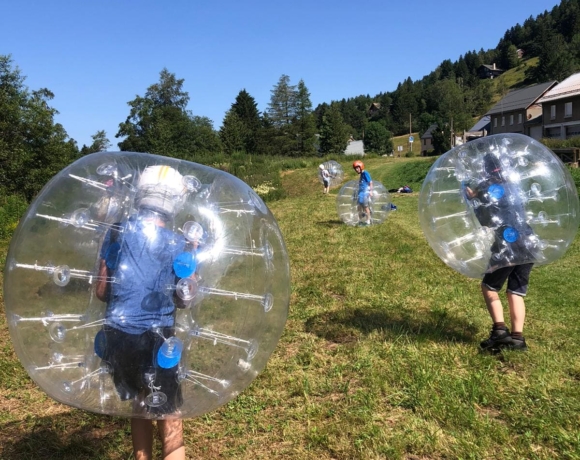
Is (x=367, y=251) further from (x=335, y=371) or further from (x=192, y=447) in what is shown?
(x=192, y=447)

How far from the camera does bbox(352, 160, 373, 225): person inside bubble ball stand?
1058 cm

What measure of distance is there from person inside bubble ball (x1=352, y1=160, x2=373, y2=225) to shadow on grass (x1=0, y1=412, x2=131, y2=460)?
319 inches

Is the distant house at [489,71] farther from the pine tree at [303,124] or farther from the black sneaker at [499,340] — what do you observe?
the black sneaker at [499,340]

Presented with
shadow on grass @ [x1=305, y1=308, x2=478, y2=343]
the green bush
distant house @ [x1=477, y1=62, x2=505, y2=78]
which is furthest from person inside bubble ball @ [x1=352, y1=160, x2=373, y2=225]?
distant house @ [x1=477, y1=62, x2=505, y2=78]

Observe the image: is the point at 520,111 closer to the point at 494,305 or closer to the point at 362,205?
the point at 362,205

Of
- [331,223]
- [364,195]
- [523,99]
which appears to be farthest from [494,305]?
[523,99]

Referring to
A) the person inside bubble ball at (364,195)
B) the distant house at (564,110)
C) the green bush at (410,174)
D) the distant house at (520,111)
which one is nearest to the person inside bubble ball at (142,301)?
the person inside bubble ball at (364,195)

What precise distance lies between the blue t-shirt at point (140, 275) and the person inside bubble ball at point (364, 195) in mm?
8802

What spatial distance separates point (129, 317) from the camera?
6.56 ft

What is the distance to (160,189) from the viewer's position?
2178mm

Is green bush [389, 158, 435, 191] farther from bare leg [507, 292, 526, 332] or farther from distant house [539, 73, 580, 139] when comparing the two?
bare leg [507, 292, 526, 332]

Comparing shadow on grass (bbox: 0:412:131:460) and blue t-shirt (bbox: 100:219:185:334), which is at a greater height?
blue t-shirt (bbox: 100:219:185:334)

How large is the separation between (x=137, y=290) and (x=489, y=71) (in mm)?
159158

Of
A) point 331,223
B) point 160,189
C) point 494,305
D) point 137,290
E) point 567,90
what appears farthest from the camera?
point 567,90
